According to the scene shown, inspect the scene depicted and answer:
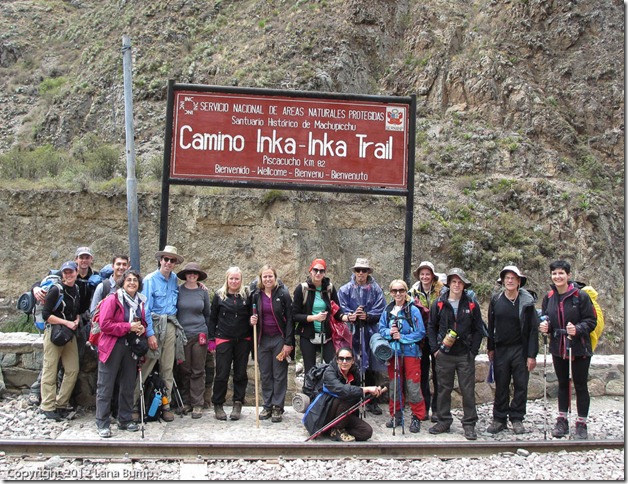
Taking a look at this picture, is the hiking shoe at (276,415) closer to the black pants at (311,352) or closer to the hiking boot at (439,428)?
the black pants at (311,352)

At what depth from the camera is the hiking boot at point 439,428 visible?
690 centimetres

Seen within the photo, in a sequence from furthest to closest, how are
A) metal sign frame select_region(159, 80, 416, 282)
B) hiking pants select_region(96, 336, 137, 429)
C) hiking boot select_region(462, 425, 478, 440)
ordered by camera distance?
metal sign frame select_region(159, 80, 416, 282), hiking boot select_region(462, 425, 478, 440), hiking pants select_region(96, 336, 137, 429)

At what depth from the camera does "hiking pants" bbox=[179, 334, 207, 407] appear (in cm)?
719

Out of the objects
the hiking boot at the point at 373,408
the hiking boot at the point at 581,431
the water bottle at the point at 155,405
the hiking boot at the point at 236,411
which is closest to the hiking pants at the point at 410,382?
the hiking boot at the point at 373,408

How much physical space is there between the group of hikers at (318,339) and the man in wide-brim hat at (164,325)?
0.01 metres

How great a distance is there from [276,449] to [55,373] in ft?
9.44

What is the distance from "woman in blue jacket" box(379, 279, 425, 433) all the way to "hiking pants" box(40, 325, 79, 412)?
3716 mm

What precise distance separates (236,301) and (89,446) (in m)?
2.23

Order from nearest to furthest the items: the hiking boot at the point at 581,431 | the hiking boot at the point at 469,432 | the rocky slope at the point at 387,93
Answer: the hiking boot at the point at 469,432, the hiking boot at the point at 581,431, the rocky slope at the point at 387,93

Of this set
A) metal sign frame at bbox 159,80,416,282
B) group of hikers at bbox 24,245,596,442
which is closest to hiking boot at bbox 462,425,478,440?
group of hikers at bbox 24,245,596,442

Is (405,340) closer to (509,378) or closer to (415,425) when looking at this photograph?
(415,425)

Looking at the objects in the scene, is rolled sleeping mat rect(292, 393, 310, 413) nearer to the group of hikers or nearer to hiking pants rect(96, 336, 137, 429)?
the group of hikers

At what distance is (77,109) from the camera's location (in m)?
27.1

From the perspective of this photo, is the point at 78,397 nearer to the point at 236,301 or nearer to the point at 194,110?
the point at 236,301
